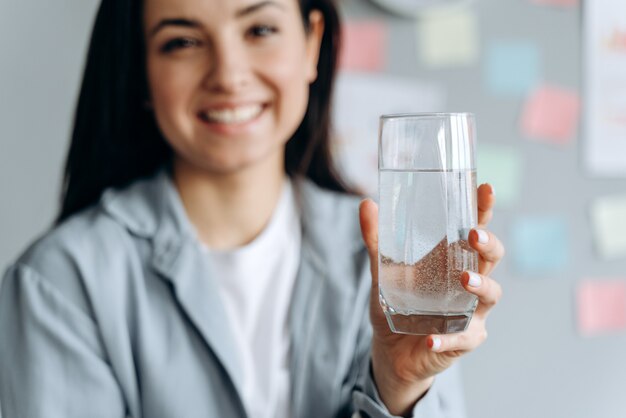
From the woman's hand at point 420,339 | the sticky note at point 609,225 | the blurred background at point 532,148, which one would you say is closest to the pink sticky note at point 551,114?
the blurred background at point 532,148

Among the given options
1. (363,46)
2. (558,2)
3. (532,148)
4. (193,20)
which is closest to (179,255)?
(193,20)

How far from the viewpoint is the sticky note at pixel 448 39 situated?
6.35 feet

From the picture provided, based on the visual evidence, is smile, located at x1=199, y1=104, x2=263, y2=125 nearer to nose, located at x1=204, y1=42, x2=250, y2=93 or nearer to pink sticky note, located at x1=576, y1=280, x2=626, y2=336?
nose, located at x1=204, y1=42, x2=250, y2=93

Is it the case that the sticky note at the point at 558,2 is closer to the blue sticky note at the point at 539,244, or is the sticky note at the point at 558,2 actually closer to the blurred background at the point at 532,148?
the blurred background at the point at 532,148

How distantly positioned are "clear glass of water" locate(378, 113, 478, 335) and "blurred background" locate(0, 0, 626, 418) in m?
0.98

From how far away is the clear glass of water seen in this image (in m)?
0.92

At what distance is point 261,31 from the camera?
1383 millimetres

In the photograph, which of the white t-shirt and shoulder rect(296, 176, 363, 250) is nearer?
the white t-shirt

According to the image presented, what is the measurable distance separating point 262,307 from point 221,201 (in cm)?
19

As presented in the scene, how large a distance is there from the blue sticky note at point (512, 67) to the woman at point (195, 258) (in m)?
0.59

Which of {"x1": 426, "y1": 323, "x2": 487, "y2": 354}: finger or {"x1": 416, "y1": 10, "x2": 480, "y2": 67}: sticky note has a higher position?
{"x1": 416, "y1": 10, "x2": 480, "y2": 67}: sticky note

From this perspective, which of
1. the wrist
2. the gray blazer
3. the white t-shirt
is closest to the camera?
the wrist

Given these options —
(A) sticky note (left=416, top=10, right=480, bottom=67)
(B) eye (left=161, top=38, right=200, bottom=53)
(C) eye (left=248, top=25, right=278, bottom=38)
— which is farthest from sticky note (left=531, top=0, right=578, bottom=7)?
(B) eye (left=161, top=38, right=200, bottom=53)

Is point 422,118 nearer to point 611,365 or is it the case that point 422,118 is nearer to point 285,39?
point 285,39
